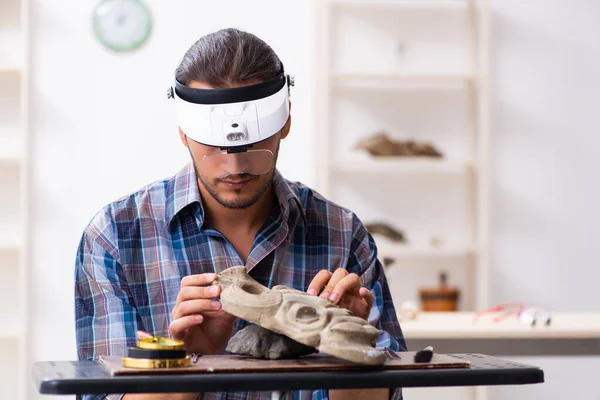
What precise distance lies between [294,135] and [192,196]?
114 inches

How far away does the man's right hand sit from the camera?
1422 mm

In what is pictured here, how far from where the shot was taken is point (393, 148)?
15.0ft

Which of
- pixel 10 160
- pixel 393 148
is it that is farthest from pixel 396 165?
pixel 10 160

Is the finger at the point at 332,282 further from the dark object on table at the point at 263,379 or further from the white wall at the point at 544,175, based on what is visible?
the white wall at the point at 544,175

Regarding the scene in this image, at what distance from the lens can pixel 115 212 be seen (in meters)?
1.90

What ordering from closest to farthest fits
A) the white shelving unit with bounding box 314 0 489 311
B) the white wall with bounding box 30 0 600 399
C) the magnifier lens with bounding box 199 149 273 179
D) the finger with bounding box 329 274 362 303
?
the finger with bounding box 329 274 362 303 → the magnifier lens with bounding box 199 149 273 179 → the white wall with bounding box 30 0 600 399 → the white shelving unit with bounding box 314 0 489 311

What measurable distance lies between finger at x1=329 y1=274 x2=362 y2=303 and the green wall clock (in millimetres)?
3341

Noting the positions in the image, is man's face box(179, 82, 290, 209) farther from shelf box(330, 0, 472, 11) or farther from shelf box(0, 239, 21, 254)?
shelf box(330, 0, 472, 11)

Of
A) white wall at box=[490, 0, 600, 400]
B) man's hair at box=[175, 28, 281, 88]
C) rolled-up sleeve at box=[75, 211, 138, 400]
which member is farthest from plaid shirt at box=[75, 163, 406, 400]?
white wall at box=[490, 0, 600, 400]

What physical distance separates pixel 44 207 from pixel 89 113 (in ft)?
1.70

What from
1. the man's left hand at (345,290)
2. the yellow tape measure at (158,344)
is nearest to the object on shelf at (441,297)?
the man's left hand at (345,290)

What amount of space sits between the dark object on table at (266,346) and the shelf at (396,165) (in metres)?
3.10

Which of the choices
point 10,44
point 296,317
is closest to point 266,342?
point 296,317

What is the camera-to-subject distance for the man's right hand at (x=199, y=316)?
1.42 m
